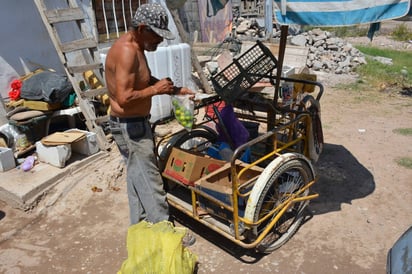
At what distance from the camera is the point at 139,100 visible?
119 inches

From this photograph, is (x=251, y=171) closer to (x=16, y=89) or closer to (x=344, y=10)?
(x=344, y=10)

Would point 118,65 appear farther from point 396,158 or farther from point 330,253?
point 396,158

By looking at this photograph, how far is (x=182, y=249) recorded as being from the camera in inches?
115

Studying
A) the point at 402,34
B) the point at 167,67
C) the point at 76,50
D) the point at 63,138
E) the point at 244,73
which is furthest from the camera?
the point at 402,34

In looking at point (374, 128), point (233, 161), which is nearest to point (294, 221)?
point (233, 161)

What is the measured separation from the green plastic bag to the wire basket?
4.84 ft

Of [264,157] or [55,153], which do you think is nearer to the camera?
[264,157]

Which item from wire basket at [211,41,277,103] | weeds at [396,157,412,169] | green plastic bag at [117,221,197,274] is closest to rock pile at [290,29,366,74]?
weeds at [396,157,412,169]

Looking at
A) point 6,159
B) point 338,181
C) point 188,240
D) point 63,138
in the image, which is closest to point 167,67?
point 63,138

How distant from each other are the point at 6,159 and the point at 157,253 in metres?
3.13

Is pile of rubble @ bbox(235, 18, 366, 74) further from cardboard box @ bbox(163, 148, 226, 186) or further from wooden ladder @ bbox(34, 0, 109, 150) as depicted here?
cardboard box @ bbox(163, 148, 226, 186)

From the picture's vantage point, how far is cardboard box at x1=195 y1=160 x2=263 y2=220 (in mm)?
3074

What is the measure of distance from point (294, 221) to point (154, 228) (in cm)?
147

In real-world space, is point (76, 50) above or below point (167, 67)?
above
